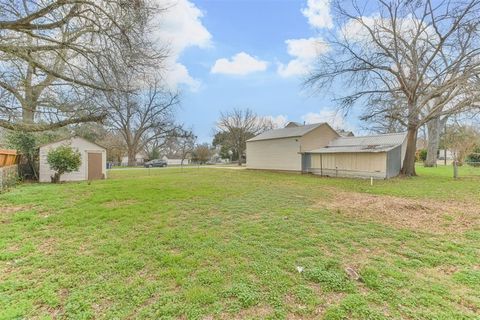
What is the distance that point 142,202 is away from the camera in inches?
281

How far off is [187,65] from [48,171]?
10912 mm

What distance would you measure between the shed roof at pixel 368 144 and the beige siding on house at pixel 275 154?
1.62 m

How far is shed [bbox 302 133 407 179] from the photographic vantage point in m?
15.4

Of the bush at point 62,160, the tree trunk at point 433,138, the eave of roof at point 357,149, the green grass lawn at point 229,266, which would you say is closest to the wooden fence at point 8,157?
the bush at point 62,160

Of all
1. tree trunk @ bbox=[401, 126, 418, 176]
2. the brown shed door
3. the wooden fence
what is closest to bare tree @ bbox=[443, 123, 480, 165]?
tree trunk @ bbox=[401, 126, 418, 176]

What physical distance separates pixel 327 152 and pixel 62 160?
16.8 meters

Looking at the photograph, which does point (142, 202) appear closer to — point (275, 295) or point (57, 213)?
point (57, 213)

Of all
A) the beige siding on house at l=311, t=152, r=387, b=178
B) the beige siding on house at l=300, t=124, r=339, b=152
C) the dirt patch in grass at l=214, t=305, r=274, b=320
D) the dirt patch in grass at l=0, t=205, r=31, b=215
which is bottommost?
the dirt patch in grass at l=214, t=305, r=274, b=320

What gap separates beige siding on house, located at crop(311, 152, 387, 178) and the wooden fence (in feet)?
59.5

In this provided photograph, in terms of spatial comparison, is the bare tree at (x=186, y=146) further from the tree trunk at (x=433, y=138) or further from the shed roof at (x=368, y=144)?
the tree trunk at (x=433, y=138)

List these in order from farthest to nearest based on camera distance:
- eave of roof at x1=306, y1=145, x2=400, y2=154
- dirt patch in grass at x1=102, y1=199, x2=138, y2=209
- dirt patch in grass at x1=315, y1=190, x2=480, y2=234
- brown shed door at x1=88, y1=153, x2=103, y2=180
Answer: brown shed door at x1=88, y1=153, x2=103, y2=180, eave of roof at x1=306, y1=145, x2=400, y2=154, dirt patch in grass at x1=102, y1=199, x2=138, y2=209, dirt patch in grass at x1=315, y1=190, x2=480, y2=234

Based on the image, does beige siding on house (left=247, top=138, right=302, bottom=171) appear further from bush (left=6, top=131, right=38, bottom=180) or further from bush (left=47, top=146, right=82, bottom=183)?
bush (left=6, top=131, right=38, bottom=180)

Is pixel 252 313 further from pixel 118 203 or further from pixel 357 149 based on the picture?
pixel 357 149

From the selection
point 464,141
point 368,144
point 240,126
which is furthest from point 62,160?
point 464,141
